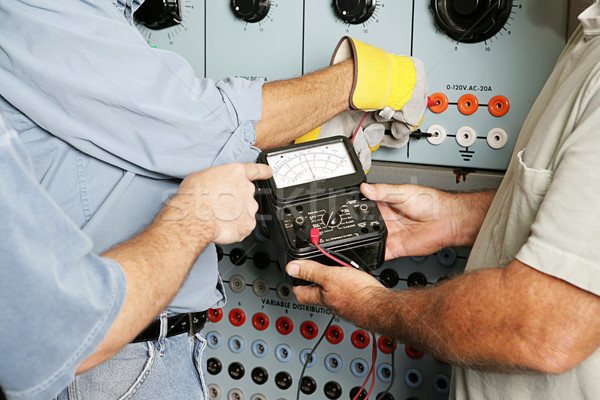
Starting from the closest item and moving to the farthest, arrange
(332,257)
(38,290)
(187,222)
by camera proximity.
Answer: (38,290) < (187,222) < (332,257)

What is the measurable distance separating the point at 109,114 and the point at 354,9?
67 cm

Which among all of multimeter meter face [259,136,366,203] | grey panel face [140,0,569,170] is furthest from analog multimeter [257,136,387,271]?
grey panel face [140,0,569,170]

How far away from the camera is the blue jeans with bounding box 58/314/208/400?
1156mm

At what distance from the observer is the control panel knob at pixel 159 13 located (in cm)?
143

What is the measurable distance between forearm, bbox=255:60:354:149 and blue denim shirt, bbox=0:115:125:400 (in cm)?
59

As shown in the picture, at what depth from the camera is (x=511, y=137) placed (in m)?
1.23

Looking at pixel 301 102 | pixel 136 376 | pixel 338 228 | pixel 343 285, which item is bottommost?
pixel 136 376

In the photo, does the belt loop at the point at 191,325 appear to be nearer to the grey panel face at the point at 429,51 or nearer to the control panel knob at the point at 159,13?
the grey panel face at the point at 429,51

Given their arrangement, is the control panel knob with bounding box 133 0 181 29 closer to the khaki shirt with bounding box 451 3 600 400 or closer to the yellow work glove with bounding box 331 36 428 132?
the yellow work glove with bounding box 331 36 428 132

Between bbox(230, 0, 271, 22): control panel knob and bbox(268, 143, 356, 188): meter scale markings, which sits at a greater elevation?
bbox(230, 0, 271, 22): control panel knob

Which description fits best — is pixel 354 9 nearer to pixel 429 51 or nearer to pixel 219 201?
pixel 429 51

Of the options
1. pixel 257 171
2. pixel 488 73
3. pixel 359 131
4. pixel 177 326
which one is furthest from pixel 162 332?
pixel 488 73

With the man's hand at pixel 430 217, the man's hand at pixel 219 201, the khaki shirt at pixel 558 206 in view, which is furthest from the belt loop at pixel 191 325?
the khaki shirt at pixel 558 206

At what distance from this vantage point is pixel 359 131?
1.32 metres
